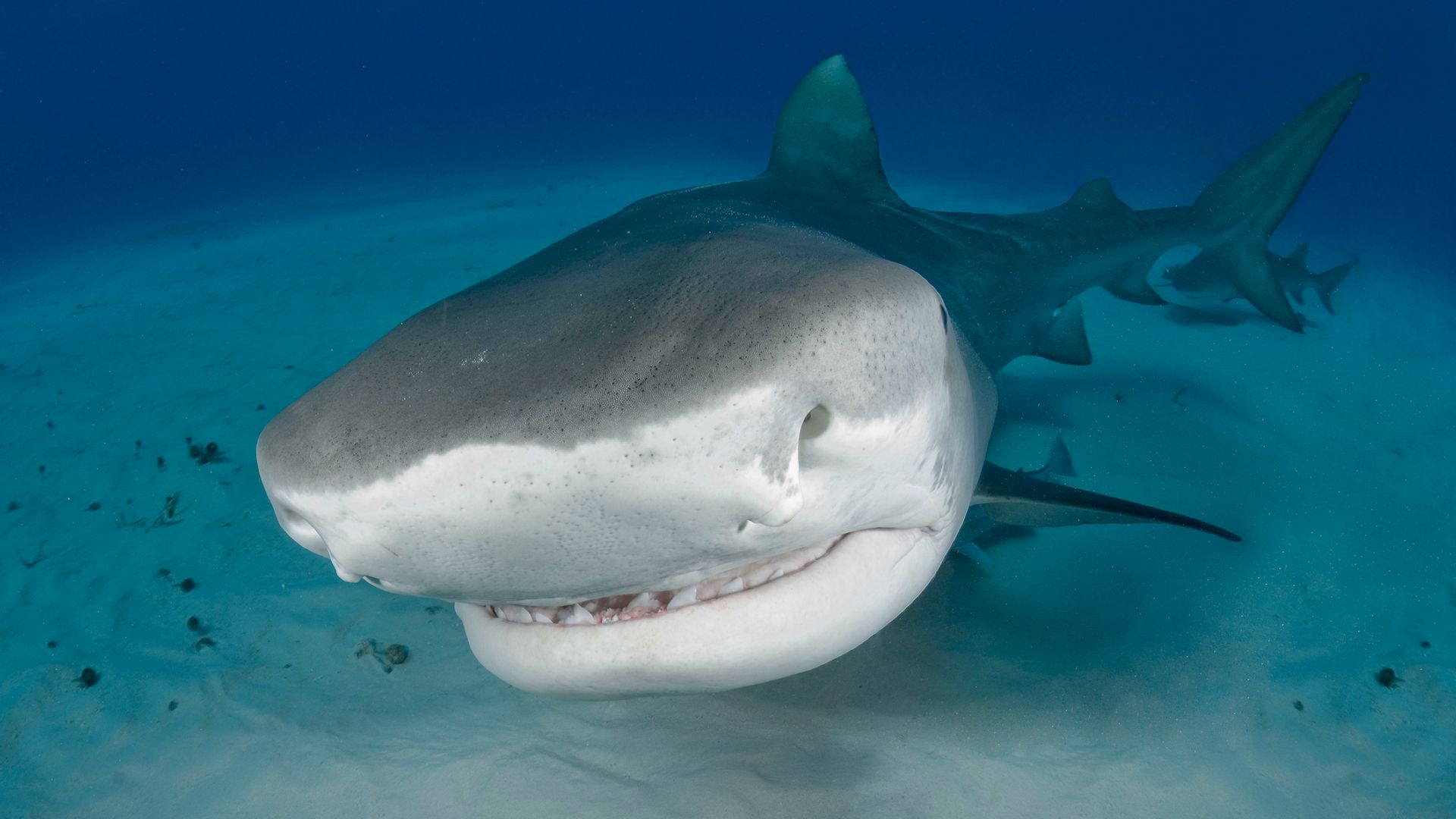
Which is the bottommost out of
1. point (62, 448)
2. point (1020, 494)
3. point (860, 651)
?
point (62, 448)

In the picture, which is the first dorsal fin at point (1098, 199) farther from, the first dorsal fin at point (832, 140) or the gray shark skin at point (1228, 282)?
the gray shark skin at point (1228, 282)

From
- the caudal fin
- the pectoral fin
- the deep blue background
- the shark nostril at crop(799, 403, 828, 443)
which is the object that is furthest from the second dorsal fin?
the deep blue background

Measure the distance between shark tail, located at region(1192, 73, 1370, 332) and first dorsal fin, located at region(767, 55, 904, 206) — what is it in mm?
3249

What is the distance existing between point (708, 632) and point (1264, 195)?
6.21 meters

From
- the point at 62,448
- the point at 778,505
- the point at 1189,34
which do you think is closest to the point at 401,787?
the point at 778,505

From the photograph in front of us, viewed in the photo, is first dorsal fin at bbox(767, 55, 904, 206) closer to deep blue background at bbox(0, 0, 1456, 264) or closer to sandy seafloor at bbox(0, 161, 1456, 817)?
sandy seafloor at bbox(0, 161, 1456, 817)

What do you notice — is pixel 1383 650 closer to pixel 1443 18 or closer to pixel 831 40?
pixel 1443 18

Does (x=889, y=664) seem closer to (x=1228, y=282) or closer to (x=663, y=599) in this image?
(x=663, y=599)

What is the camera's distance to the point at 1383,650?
3.17 metres

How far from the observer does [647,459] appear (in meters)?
0.97

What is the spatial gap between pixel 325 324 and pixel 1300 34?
51294mm

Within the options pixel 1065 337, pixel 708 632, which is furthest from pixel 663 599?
pixel 1065 337

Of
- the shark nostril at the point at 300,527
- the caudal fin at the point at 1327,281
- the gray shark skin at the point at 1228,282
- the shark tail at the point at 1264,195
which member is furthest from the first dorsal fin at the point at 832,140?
the caudal fin at the point at 1327,281

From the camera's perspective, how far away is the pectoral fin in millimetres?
2297
